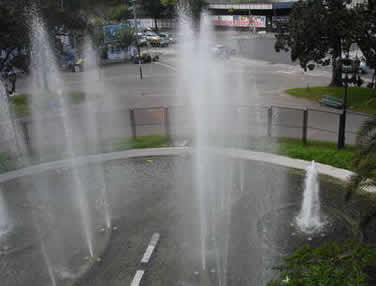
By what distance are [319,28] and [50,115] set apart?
622 inches

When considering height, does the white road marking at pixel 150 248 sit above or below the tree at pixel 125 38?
below

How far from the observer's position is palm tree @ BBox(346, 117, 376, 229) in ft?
27.2

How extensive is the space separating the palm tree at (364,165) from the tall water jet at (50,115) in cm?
611

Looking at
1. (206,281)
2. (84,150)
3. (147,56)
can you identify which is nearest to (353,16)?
(84,150)

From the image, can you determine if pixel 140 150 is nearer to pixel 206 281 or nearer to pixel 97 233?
pixel 97 233

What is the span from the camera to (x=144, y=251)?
10102mm

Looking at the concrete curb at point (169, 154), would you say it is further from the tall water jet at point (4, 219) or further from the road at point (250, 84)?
the road at point (250, 84)

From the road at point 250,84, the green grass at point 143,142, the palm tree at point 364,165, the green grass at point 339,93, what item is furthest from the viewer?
the green grass at point 339,93

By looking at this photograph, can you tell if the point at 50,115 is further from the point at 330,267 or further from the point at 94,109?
the point at 330,267

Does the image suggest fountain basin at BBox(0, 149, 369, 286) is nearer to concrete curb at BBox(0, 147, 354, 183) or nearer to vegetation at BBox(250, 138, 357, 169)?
concrete curb at BBox(0, 147, 354, 183)

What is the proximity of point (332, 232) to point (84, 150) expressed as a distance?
426 inches

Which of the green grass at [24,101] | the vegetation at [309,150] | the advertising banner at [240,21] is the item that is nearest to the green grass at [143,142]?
the vegetation at [309,150]

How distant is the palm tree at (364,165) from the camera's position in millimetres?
8305

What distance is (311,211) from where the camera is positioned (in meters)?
11.2
